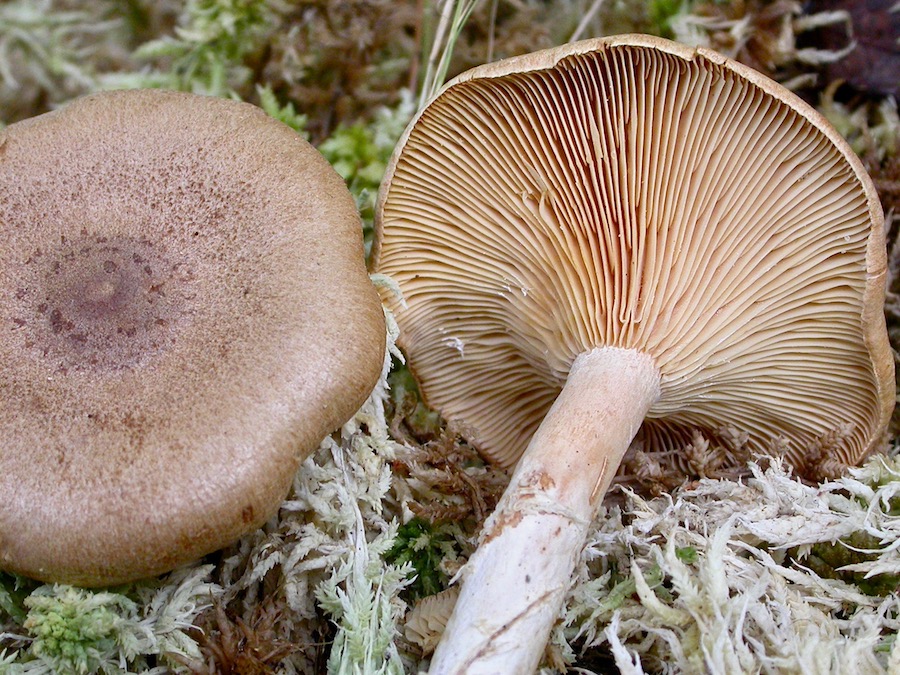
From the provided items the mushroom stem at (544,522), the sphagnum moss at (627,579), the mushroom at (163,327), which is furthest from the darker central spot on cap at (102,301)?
the mushroom stem at (544,522)

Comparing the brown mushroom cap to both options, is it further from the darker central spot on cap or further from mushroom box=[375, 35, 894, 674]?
the darker central spot on cap

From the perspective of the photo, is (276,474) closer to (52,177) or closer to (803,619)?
(52,177)

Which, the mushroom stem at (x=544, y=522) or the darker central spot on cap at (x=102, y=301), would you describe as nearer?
the mushroom stem at (x=544, y=522)

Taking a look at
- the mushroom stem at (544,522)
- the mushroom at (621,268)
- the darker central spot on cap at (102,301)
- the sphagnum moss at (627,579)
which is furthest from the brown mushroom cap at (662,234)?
the darker central spot on cap at (102,301)

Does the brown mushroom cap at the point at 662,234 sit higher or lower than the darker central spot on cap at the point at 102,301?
higher

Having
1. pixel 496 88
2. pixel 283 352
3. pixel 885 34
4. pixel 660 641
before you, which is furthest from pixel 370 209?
pixel 885 34

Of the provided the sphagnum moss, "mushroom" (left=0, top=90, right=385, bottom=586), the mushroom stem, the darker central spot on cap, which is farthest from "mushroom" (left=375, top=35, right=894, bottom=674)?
the darker central spot on cap

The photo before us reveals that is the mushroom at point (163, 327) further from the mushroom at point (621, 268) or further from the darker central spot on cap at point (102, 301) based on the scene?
the mushroom at point (621, 268)

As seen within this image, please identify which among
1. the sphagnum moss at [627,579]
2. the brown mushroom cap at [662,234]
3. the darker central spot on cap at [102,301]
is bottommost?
the sphagnum moss at [627,579]
